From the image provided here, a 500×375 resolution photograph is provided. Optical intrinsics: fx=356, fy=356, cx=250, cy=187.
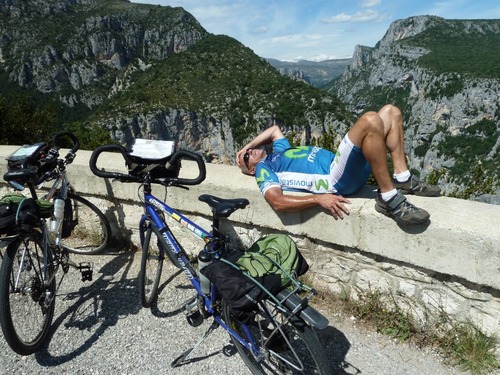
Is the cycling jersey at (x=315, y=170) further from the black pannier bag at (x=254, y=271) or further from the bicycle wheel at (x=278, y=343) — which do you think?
the bicycle wheel at (x=278, y=343)

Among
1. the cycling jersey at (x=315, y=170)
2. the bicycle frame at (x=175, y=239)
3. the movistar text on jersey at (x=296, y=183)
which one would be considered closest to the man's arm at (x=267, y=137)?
the cycling jersey at (x=315, y=170)

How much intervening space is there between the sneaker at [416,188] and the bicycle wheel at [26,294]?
308 cm

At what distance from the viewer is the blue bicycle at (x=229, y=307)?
2.09 metres

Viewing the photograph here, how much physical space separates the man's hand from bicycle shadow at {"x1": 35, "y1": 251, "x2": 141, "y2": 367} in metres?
1.97

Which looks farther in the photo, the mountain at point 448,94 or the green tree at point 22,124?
the mountain at point 448,94

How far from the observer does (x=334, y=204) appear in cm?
288

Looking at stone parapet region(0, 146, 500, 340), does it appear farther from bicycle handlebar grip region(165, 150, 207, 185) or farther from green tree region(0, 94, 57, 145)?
green tree region(0, 94, 57, 145)

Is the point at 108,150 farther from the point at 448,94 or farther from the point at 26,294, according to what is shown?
the point at 448,94

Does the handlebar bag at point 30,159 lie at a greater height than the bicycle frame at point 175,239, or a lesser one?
greater

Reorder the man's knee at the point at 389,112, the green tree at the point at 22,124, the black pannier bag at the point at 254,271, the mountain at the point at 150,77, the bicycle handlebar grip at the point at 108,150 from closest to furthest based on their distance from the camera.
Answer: the black pannier bag at the point at 254,271
the bicycle handlebar grip at the point at 108,150
the man's knee at the point at 389,112
the green tree at the point at 22,124
the mountain at the point at 150,77

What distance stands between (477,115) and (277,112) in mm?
68676

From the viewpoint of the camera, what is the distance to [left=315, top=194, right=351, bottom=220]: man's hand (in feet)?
9.41

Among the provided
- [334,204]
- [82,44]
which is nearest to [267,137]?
[334,204]

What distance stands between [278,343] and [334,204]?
1.15 m
